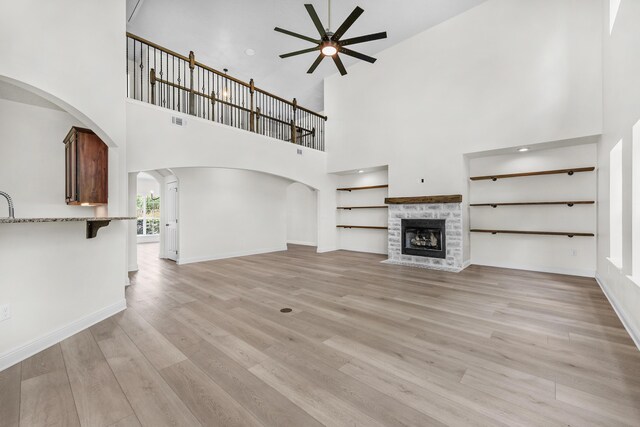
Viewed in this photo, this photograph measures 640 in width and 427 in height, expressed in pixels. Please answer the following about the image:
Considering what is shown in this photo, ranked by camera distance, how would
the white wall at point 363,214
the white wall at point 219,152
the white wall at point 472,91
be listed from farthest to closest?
the white wall at point 363,214 < the white wall at point 472,91 < the white wall at point 219,152

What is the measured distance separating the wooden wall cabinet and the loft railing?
7.76 ft

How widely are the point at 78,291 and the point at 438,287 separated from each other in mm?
4549

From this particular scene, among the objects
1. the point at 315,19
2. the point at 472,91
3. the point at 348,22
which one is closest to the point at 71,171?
the point at 315,19

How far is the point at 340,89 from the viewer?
7.79 m

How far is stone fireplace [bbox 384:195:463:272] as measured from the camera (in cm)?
554

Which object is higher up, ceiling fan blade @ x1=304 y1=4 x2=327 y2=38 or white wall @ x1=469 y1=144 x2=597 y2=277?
ceiling fan blade @ x1=304 y1=4 x2=327 y2=38

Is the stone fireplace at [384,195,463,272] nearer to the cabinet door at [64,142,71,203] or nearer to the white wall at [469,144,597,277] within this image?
the white wall at [469,144,597,277]

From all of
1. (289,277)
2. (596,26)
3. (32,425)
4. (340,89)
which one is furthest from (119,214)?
(596,26)

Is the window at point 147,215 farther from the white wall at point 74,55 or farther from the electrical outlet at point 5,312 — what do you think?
the electrical outlet at point 5,312

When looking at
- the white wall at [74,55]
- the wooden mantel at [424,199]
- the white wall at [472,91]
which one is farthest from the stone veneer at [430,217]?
the white wall at [74,55]

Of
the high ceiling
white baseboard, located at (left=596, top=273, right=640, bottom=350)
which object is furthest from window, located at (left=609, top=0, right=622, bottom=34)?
white baseboard, located at (left=596, top=273, right=640, bottom=350)

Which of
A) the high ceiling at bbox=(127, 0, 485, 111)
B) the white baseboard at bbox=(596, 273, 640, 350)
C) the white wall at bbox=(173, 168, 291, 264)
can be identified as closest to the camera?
the white baseboard at bbox=(596, 273, 640, 350)

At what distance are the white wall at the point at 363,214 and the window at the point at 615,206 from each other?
4425 mm

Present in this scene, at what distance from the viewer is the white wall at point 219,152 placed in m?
4.19
